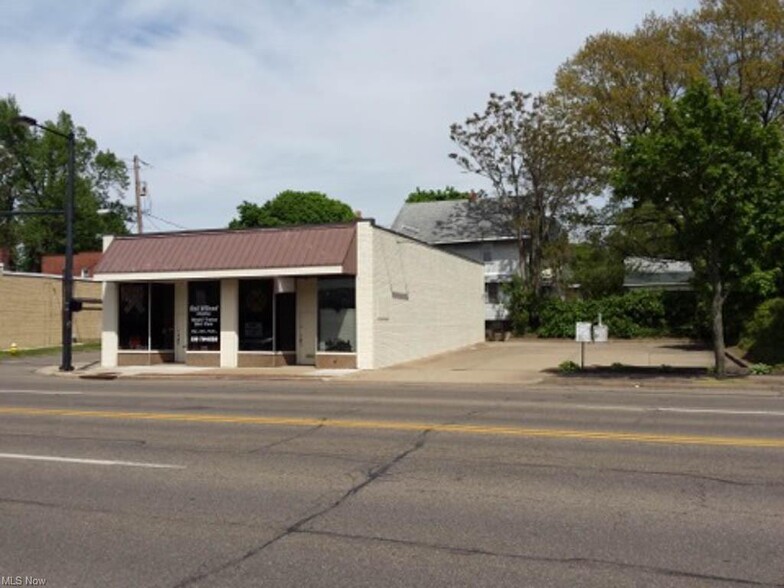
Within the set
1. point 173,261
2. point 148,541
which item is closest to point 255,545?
point 148,541

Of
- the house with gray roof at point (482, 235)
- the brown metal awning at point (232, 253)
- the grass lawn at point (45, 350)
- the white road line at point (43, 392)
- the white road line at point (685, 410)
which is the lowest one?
the white road line at point (685, 410)

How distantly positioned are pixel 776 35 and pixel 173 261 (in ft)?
99.9

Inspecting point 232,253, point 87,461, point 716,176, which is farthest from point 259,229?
point 87,461

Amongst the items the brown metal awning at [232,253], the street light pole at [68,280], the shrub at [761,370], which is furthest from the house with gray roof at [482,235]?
the shrub at [761,370]

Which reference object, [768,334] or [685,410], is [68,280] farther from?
[768,334]

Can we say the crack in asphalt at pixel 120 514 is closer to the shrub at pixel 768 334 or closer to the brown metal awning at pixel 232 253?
the brown metal awning at pixel 232 253

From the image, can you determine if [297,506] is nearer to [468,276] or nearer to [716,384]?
[716,384]

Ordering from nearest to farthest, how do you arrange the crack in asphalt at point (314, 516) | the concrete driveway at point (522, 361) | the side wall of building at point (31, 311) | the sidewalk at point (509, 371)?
1. the crack in asphalt at point (314, 516)
2. the sidewalk at point (509, 371)
3. the concrete driveway at point (522, 361)
4. the side wall of building at point (31, 311)

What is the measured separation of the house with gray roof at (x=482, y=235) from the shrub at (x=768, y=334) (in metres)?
21.7

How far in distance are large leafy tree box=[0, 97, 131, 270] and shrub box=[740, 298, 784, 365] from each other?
194 feet

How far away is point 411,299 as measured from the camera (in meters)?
29.3

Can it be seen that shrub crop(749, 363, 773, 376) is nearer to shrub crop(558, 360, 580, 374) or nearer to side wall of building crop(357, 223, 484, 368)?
shrub crop(558, 360, 580, 374)

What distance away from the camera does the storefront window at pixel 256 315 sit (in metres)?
26.8

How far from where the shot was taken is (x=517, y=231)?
4812cm
